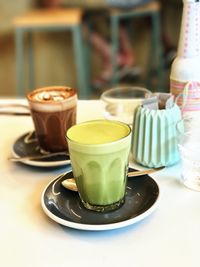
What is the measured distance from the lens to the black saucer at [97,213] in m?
0.53

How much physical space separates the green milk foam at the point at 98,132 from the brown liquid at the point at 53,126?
121 mm

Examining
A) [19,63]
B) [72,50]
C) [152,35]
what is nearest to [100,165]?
Answer: [19,63]

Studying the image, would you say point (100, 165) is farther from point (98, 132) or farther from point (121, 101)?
point (121, 101)

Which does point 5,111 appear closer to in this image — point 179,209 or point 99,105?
point 99,105

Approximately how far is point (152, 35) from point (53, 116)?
7.05ft

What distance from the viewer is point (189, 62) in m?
0.69

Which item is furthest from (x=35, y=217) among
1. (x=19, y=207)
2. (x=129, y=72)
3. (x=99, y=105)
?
(x=129, y=72)

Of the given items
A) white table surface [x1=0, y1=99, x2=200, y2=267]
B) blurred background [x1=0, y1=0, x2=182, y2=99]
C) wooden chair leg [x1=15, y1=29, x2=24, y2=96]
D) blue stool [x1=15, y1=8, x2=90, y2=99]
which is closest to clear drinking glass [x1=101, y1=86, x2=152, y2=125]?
white table surface [x1=0, y1=99, x2=200, y2=267]

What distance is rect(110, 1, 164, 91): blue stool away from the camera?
8.14 ft

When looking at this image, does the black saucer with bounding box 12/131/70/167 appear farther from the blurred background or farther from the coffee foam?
the blurred background

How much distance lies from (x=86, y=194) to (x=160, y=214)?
0.34 feet

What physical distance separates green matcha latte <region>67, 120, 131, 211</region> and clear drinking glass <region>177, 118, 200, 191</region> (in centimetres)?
12

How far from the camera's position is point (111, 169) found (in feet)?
1.83

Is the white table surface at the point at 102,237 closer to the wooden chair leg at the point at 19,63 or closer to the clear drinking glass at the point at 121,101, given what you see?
the clear drinking glass at the point at 121,101
